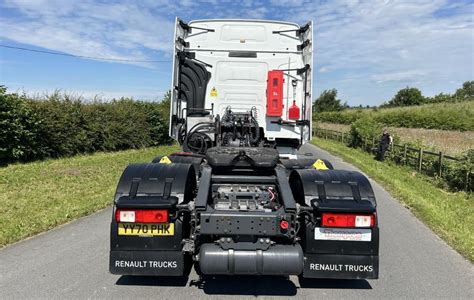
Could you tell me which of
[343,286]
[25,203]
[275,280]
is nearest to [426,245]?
[343,286]

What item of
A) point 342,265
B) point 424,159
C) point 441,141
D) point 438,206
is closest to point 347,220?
point 342,265

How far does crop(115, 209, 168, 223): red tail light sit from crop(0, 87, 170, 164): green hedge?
11716 millimetres

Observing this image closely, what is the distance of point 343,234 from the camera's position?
3.81 metres

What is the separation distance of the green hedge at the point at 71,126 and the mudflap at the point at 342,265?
12794 mm

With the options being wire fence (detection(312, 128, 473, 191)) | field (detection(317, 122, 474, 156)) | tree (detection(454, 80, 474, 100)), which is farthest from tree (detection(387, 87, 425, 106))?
wire fence (detection(312, 128, 473, 191))

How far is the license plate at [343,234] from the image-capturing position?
12.5 feet

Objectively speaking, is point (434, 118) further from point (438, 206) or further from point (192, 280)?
point (192, 280)

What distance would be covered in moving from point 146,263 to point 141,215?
1.52 feet

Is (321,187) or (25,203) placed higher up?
(321,187)

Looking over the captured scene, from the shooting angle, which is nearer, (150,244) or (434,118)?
(150,244)

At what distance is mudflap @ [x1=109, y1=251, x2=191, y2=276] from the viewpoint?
3.84 m

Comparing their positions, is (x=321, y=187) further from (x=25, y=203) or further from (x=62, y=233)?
(x=25, y=203)

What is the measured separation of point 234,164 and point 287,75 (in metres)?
2.74

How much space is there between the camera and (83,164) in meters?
14.8
